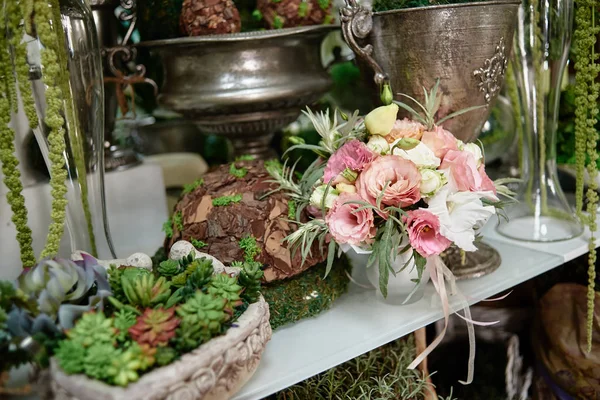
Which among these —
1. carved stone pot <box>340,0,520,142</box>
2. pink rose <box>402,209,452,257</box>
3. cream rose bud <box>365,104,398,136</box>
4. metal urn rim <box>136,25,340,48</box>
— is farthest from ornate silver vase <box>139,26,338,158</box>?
pink rose <box>402,209,452,257</box>

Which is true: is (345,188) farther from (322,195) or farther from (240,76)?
(240,76)

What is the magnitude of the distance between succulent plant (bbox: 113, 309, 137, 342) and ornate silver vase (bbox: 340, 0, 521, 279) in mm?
467

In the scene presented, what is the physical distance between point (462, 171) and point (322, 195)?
0.56 feet

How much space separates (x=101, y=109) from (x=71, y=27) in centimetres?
12

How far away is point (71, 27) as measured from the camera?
0.75 m

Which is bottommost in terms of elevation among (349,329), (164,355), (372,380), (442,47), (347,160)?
(372,380)

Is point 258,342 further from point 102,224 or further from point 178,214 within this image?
point 102,224

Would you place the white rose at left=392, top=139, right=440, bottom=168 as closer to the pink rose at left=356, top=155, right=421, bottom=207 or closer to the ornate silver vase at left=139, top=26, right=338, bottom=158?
the pink rose at left=356, top=155, right=421, bottom=207

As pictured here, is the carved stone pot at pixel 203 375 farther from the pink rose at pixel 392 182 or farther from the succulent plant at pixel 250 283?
the pink rose at pixel 392 182

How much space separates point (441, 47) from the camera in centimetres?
77

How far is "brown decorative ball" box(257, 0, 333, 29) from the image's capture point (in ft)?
2.98

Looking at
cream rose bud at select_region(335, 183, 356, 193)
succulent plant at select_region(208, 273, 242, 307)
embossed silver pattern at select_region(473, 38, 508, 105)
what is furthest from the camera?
embossed silver pattern at select_region(473, 38, 508, 105)

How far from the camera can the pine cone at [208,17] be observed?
0.85 meters

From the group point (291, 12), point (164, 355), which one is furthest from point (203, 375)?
point (291, 12)
